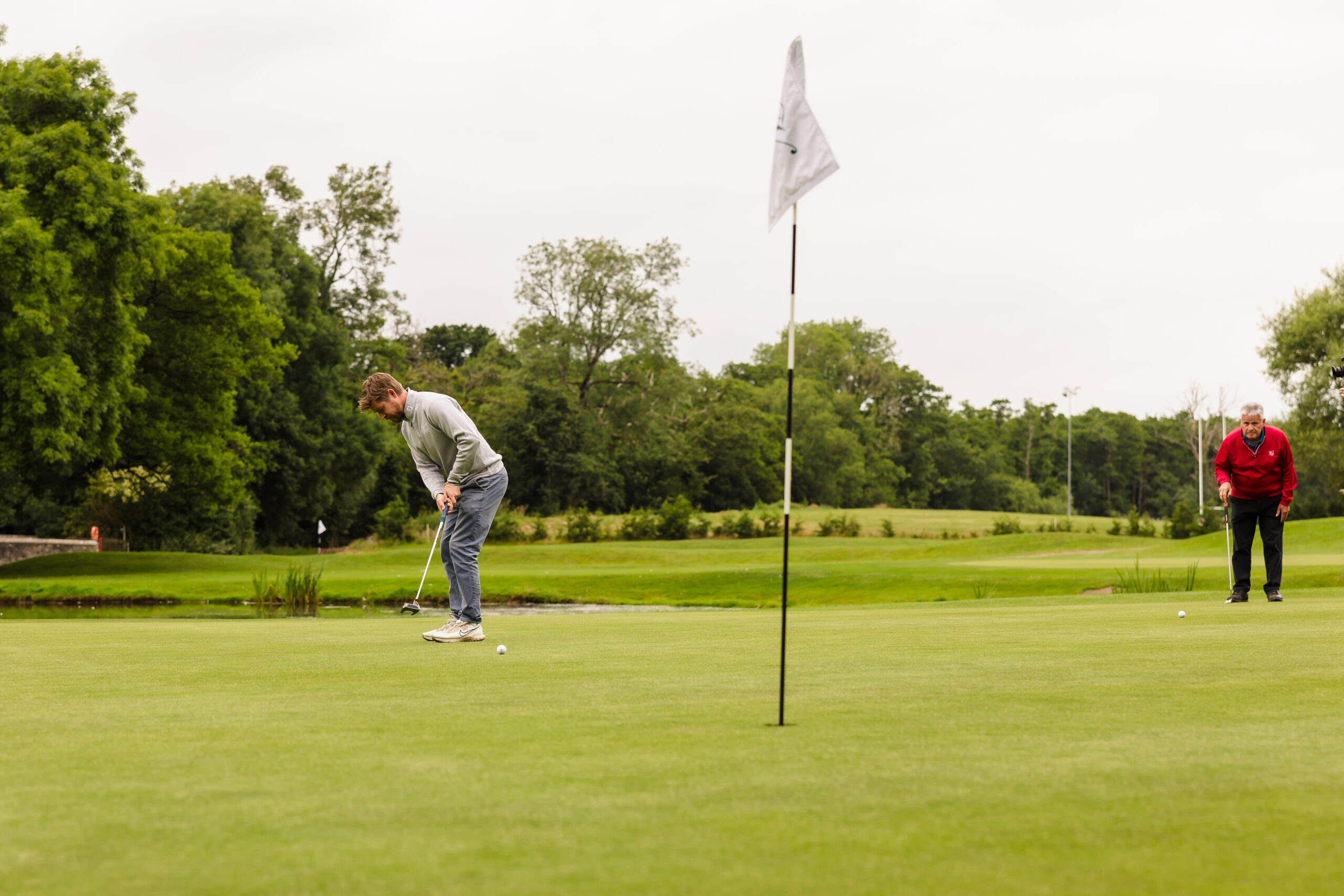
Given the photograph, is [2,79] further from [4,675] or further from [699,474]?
[699,474]

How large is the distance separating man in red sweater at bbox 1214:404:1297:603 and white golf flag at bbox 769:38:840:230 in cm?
913

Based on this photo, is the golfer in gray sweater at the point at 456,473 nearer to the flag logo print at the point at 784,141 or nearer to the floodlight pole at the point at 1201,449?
the flag logo print at the point at 784,141

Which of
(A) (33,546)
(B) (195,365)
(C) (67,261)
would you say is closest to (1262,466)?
(C) (67,261)

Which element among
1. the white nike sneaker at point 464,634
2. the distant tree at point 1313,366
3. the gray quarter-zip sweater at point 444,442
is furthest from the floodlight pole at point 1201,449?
the gray quarter-zip sweater at point 444,442

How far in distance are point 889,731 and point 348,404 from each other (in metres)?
50.6

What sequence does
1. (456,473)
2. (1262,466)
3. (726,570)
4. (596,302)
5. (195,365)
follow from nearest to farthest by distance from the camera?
(456,473)
(1262,466)
(726,570)
(195,365)
(596,302)

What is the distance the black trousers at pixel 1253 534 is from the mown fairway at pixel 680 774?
624 centimetres

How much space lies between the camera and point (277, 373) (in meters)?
42.0

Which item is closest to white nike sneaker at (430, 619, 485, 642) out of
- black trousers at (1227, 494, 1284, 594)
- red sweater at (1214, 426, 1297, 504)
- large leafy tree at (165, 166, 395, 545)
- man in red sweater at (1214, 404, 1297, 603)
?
man in red sweater at (1214, 404, 1297, 603)

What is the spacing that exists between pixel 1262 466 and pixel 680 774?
11561mm

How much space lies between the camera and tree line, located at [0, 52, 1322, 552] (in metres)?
30.6

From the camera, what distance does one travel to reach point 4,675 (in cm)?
701

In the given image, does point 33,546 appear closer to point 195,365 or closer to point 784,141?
point 195,365

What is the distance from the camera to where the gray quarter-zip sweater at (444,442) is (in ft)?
29.2
